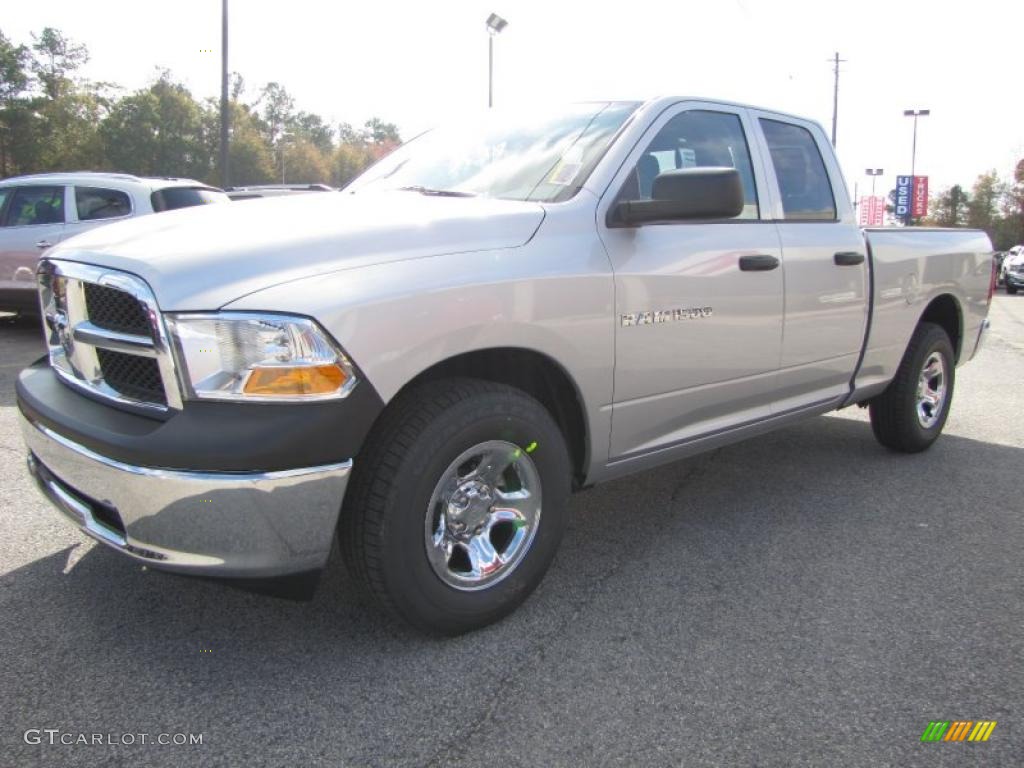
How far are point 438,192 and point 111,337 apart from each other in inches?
55.8

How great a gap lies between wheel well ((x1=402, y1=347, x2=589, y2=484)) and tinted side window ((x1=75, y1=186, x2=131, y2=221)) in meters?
7.50

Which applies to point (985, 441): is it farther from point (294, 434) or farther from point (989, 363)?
point (294, 434)

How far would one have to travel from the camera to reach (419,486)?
8.05 ft

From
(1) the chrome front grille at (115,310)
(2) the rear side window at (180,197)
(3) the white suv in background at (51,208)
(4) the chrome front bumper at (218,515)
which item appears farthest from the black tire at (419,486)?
(3) the white suv in background at (51,208)

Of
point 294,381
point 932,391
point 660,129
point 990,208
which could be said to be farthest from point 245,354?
point 990,208

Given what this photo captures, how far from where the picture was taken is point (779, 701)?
95.6 inches

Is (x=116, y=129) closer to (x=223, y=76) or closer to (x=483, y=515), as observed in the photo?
(x=223, y=76)

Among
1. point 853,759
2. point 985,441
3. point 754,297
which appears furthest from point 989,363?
point 853,759

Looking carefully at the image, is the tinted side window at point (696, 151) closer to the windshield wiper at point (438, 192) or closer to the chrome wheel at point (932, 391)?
the windshield wiper at point (438, 192)

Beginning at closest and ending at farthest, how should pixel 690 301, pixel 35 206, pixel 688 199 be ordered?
pixel 688 199
pixel 690 301
pixel 35 206

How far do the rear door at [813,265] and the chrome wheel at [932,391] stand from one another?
1.04 m

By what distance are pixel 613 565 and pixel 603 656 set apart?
0.76m

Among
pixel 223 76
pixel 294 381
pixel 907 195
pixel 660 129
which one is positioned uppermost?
pixel 223 76

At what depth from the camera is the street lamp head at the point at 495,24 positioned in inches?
626
